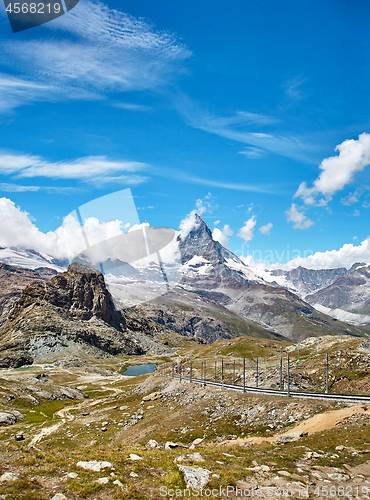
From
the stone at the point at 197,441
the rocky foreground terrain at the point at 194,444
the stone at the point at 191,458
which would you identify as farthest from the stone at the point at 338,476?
the stone at the point at 197,441

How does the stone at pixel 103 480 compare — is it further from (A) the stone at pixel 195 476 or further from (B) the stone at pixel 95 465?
(A) the stone at pixel 195 476

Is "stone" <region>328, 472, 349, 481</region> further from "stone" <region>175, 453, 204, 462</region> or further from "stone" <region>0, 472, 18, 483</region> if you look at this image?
"stone" <region>0, 472, 18, 483</region>

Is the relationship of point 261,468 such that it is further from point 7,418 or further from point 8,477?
point 7,418

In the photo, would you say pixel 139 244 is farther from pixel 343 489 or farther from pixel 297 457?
pixel 343 489

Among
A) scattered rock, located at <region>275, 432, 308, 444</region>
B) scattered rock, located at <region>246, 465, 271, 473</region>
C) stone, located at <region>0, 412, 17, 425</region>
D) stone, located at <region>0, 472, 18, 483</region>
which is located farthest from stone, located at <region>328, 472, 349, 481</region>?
stone, located at <region>0, 412, 17, 425</region>

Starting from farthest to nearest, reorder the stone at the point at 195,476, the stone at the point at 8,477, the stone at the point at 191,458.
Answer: the stone at the point at 191,458, the stone at the point at 195,476, the stone at the point at 8,477

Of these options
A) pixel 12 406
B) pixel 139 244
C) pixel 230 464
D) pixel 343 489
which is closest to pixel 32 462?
pixel 230 464

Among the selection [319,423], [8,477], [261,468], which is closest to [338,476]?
[261,468]

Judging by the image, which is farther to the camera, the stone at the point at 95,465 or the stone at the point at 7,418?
the stone at the point at 7,418
